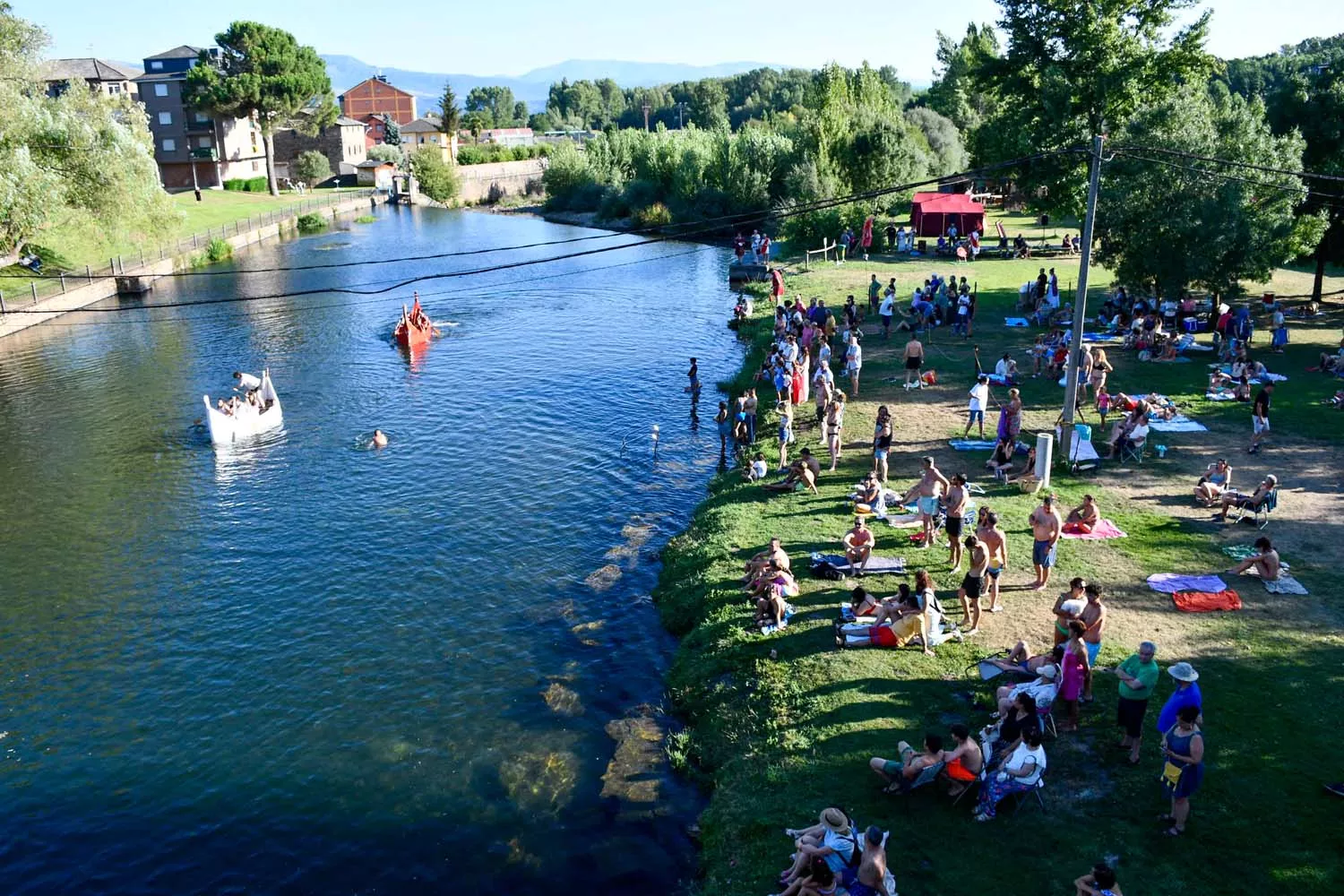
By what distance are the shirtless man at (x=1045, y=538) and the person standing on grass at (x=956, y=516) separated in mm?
1235

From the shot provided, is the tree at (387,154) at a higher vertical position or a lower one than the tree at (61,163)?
higher

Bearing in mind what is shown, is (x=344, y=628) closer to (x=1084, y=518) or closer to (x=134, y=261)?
(x=1084, y=518)

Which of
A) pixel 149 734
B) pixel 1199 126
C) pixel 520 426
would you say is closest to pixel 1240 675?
pixel 149 734

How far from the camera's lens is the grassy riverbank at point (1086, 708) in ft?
32.0

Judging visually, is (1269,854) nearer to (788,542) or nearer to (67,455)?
(788,542)

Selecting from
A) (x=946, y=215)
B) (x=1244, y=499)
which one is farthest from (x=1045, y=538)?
(x=946, y=215)

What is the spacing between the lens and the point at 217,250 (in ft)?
201

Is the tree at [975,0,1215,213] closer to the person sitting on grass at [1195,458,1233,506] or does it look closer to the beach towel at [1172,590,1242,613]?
the person sitting on grass at [1195,458,1233,506]

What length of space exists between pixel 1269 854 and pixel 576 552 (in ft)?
43.2

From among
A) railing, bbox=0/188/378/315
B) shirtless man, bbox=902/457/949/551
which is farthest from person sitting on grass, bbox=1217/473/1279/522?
railing, bbox=0/188/378/315

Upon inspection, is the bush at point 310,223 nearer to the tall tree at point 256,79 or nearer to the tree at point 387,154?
the tall tree at point 256,79

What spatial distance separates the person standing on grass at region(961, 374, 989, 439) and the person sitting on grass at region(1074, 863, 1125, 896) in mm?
14291

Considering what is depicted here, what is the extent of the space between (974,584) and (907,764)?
3.80 metres

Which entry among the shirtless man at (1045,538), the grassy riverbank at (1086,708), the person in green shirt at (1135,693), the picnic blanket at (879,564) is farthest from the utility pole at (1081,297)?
the person in green shirt at (1135,693)
